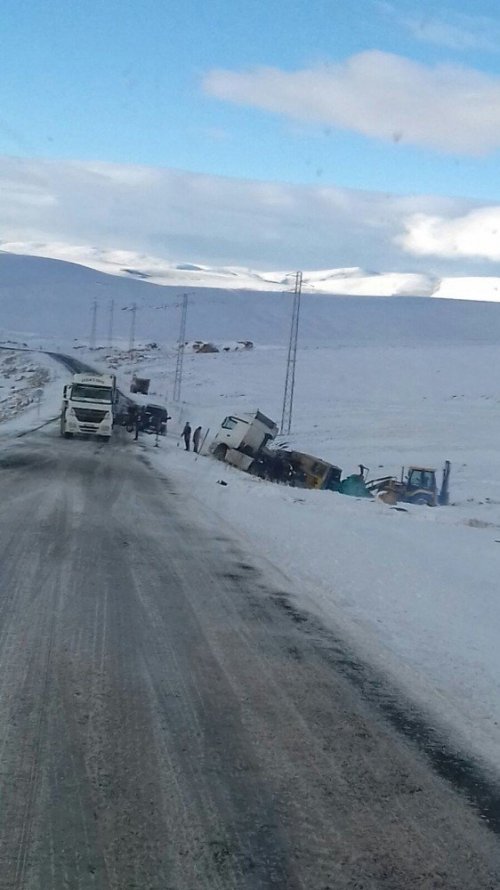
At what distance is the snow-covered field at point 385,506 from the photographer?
28.4 feet

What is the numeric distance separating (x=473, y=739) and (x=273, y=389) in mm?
69689

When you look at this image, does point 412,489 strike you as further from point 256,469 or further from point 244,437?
point 244,437

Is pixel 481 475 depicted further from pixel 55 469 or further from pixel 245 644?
pixel 245 644

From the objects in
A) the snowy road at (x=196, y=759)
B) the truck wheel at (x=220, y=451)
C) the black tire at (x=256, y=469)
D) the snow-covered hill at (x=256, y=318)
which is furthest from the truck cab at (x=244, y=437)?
the snow-covered hill at (x=256, y=318)

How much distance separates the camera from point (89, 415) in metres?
Answer: 34.6

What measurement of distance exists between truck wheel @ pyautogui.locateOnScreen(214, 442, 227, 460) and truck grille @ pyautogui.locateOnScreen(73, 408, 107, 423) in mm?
4607

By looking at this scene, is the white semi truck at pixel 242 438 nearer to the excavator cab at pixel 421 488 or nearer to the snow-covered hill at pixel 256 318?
the excavator cab at pixel 421 488

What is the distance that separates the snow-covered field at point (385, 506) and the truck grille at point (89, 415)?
93.7 inches

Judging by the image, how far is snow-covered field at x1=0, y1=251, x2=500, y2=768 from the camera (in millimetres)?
8664

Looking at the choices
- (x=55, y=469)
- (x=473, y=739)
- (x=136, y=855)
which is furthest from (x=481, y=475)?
(x=136, y=855)

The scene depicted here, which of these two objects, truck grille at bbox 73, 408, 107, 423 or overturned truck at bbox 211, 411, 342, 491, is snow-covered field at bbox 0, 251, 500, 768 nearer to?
overturned truck at bbox 211, 411, 342, 491

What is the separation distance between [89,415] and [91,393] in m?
1.41

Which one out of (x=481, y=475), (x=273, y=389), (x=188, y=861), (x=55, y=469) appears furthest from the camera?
(x=273, y=389)

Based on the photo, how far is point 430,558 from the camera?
47.2 feet
